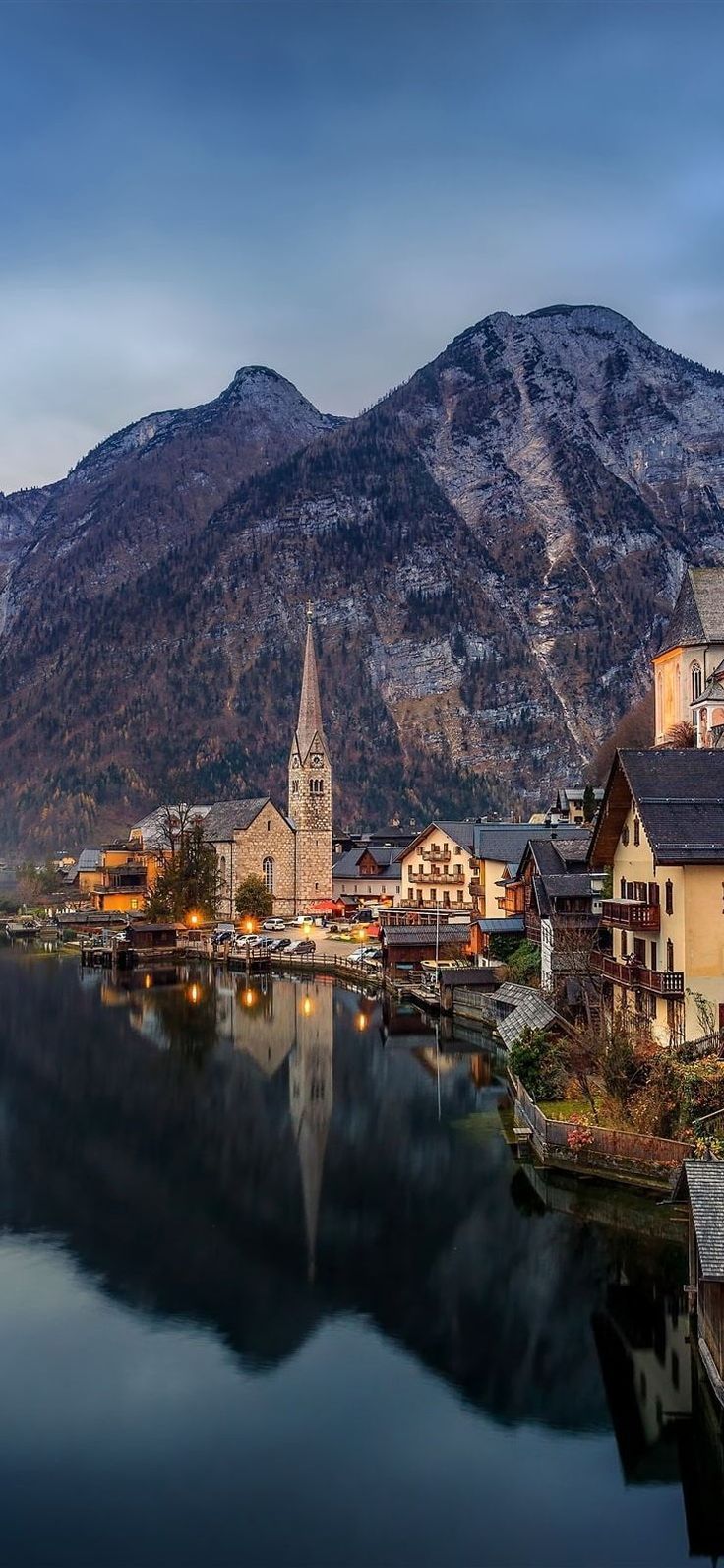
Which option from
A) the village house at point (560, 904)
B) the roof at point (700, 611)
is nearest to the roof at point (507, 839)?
the village house at point (560, 904)

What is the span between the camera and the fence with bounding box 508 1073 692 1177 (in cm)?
2700

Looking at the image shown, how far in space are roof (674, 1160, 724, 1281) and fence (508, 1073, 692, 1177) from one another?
6660 mm

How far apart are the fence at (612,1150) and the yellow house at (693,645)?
1160 inches

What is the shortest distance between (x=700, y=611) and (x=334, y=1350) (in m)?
41.9

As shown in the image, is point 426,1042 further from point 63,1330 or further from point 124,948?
point 124,948

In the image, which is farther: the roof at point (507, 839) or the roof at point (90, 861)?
the roof at point (90, 861)

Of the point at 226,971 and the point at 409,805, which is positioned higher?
the point at 409,805

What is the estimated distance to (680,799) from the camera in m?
32.1

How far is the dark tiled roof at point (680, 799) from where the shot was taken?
3038cm

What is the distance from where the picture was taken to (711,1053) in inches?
1132

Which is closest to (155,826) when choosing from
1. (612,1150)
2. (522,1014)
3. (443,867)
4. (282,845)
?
(282,845)

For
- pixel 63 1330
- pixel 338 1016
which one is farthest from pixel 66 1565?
pixel 338 1016

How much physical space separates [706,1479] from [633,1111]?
11.4 metres

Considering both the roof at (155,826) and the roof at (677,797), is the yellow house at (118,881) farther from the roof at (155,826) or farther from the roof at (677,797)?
the roof at (677,797)
